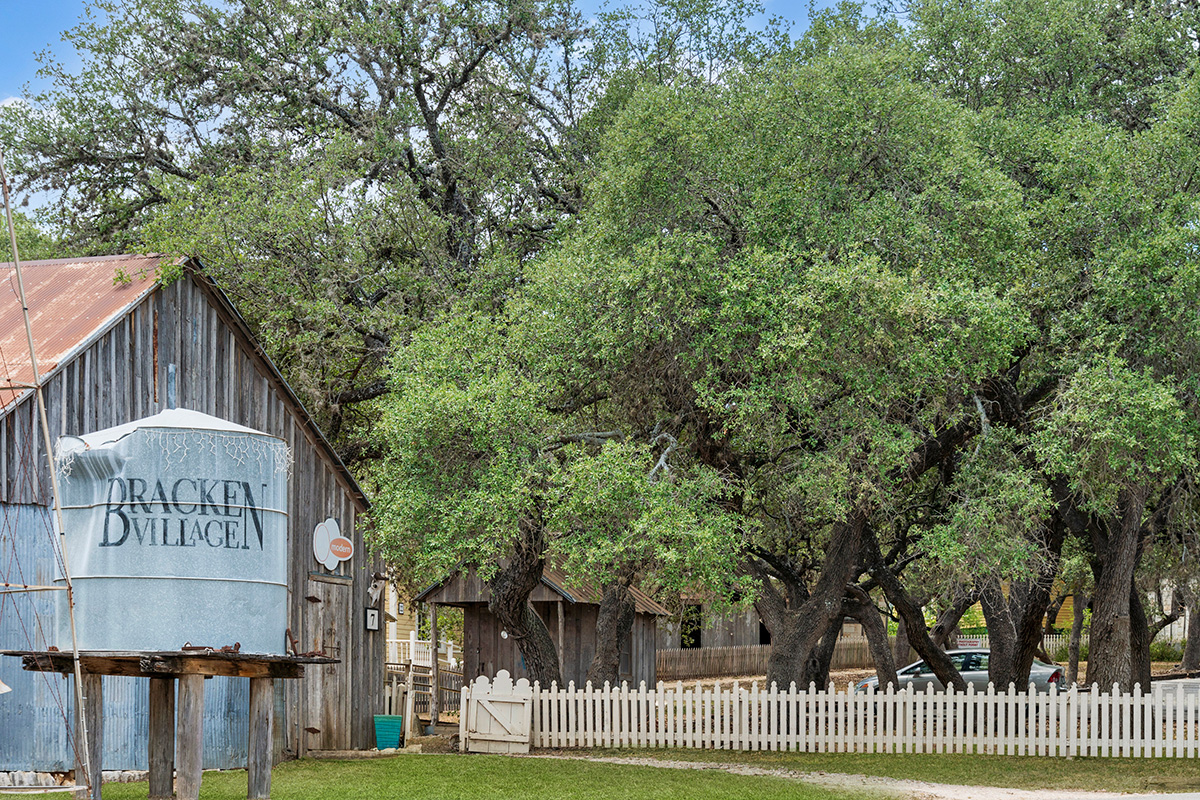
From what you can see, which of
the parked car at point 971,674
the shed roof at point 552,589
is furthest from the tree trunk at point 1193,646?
the shed roof at point 552,589

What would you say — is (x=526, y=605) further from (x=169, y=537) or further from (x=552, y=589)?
A: (x=169, y=537)

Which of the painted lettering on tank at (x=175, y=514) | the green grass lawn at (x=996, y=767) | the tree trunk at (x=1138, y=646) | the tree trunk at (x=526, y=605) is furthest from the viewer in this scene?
the tree trunk at (x=1138, y=646)

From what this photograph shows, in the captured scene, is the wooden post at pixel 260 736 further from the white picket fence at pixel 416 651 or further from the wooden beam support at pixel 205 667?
the white picket fence at pixel 416 651

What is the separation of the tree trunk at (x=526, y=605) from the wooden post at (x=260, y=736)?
6.82 metres

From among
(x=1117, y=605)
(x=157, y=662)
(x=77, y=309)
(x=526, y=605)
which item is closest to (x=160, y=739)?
(x=157, y=662)

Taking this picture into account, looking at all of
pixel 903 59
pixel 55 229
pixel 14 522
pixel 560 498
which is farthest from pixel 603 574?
pixel 55 229

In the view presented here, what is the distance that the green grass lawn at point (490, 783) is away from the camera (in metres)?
13.5

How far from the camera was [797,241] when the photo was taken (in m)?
17.0

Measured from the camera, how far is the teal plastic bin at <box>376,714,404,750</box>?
19312mm

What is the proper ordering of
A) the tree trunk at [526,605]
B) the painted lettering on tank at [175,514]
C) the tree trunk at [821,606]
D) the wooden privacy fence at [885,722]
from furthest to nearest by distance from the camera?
1. the tree trunk at [821,606]
2. the tree trunk at [526,605]
3. the wooden privacy fence at [885,722]
4. the painted lettering on tank at [175,514]

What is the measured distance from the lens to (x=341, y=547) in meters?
18.9

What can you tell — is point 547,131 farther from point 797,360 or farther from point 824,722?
point 824,722

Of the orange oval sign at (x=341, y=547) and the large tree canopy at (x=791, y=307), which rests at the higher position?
the large tree canopy at (x=791, y=307)

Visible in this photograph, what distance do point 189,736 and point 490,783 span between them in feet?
15.6
